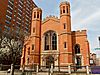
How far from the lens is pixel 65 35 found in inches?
1164

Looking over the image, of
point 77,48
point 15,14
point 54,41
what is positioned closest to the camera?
point 77,48

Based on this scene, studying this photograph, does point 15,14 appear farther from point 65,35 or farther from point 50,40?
point 65,35

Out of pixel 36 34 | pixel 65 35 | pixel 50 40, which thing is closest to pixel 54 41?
Result: pixel 50 40

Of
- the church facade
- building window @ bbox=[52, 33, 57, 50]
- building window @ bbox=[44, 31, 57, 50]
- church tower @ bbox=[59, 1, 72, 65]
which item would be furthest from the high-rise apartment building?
church tower @ bbox=[59, 1, 72, 65]

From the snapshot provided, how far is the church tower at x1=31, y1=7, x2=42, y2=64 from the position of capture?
30700 mm

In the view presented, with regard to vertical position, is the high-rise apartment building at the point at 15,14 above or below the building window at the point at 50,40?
above

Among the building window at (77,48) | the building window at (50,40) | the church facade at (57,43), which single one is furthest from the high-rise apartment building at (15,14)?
the building window at (77,48)

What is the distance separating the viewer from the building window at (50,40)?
31000 mm

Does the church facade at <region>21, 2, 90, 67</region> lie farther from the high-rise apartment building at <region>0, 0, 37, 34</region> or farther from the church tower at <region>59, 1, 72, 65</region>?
the high-rise apartment building at <region>0, 0, 37, 34</region>

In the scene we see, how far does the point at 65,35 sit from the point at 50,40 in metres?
3.48

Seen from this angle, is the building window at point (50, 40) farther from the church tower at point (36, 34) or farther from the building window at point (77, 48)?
the building window at point (77, 48)

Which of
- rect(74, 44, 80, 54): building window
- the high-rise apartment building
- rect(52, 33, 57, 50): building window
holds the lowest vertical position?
rect(74, 44, 80, 54): building window

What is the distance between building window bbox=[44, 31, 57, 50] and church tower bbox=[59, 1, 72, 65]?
1.56 m

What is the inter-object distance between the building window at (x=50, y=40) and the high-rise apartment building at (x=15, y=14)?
23.2 meters
